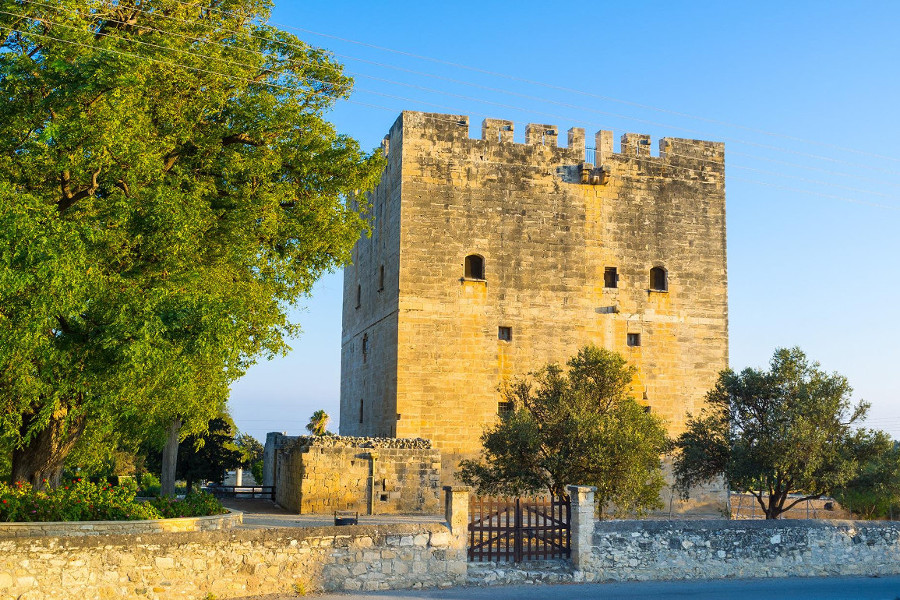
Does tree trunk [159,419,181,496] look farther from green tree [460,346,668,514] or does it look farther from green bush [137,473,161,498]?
green tree [460,346,668,514]

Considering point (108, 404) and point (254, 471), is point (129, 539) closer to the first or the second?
point (108, 404)

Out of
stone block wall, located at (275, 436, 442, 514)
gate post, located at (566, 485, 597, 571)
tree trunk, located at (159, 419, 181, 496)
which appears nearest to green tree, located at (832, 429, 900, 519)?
gate post, located at (566, 485, 597, 571)

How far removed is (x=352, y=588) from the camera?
12.1 meters

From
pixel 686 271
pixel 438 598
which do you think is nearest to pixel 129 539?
pixel 438 598

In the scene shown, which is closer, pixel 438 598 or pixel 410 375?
pixel 438 598

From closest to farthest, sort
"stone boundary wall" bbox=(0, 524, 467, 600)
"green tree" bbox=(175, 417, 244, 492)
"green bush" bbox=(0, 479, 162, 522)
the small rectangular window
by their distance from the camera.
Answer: "stone boundary wall" bbox=(0, 524, 467, 600), "green bush" bbox=(0, 479, 162, 522), the small rectangular window, "green tree" bbox=(175, 417, 244, 492)

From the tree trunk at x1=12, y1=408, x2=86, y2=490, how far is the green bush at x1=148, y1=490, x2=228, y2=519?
1.77 m

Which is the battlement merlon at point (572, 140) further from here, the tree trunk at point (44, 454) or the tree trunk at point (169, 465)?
the tree trunk at point (44, 454)

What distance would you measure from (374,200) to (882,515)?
19182 millimetres

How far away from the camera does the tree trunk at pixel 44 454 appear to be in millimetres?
13820

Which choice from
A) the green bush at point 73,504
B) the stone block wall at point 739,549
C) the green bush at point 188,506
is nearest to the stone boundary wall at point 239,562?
the green bush at point 73,504

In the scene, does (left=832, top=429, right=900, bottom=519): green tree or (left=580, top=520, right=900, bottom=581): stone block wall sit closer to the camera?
(left=580, top=520, right=900, bottom=581): stone block wall

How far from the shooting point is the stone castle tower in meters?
25.3

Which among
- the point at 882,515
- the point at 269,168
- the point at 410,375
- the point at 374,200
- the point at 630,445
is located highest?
the point at 374,200
